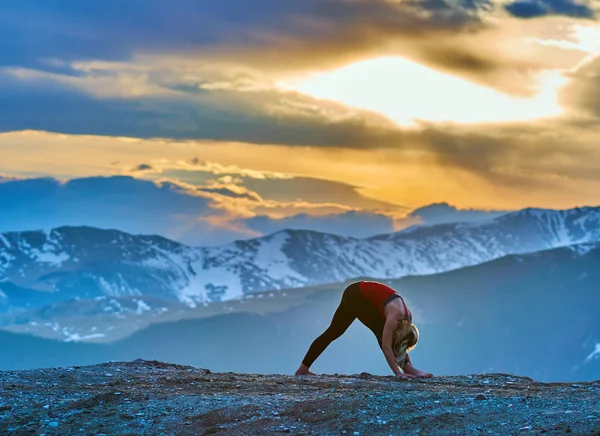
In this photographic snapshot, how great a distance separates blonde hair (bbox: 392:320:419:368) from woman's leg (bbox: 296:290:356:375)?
4.65ft

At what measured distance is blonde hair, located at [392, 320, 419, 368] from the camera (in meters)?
19.8

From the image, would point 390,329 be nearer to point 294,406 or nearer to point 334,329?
point 334,329

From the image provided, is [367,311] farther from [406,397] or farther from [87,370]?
[87,370]

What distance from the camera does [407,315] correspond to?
20.0 metres

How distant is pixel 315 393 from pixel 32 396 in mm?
5299

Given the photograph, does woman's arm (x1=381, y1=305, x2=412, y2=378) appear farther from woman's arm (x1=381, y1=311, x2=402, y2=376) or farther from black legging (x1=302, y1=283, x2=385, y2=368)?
black legging (x1=302, y1=283, x2=385, y2=368)

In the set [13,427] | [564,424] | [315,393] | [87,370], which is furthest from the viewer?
[87,370]

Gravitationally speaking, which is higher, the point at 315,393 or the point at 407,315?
the point at 407,315

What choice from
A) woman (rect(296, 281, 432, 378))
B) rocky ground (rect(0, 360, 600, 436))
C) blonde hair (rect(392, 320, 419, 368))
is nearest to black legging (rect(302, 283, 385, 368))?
woman (rect(296, 281, 432, 378))

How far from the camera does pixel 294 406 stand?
1675cm

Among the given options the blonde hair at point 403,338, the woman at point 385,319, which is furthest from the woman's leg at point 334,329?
the blonde hair at point 403,338

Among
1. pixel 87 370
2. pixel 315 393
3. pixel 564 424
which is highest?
pixel 87 370

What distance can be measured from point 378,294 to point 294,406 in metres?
4.46

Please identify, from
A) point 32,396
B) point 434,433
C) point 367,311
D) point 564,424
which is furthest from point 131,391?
point 564,424
